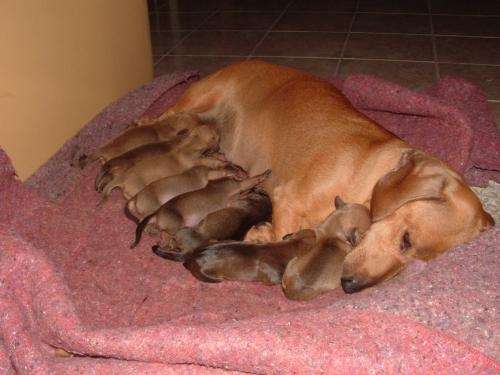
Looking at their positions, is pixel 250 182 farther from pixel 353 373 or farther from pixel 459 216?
pixel 353 373

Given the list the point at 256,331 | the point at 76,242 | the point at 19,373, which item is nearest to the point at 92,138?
the point at 76,242

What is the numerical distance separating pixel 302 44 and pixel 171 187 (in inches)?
139

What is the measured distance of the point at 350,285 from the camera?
2371 millimetres

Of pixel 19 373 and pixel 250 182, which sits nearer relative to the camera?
pixel 19 373

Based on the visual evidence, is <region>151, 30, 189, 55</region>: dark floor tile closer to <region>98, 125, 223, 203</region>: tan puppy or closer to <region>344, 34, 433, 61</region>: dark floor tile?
<region>344, 34, 433, 61</region>: dark floor tile

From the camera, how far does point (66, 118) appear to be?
3312 millimetres

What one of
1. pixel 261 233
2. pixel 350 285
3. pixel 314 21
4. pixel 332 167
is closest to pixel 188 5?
pixel 314 21

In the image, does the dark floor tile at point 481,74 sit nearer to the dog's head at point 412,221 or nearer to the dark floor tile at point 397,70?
the dark floor tile at point 397,70

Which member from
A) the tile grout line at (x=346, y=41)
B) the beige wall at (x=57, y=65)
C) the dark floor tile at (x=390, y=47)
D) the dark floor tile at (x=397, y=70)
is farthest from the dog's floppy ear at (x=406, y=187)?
the dark floor tile at (x=390, y=47)

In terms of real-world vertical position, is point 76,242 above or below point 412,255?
below

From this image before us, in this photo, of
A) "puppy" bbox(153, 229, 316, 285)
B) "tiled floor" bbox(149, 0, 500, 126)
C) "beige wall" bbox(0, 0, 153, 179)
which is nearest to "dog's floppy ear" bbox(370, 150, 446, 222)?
"puppy" bbox(153, 229, 316, 285)

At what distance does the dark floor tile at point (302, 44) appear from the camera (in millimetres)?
5754

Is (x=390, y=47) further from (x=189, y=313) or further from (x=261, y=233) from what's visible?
(x=189, y=313)

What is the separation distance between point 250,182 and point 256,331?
1.33 meters
